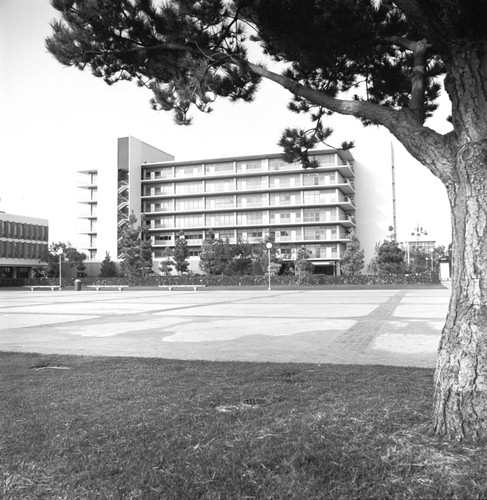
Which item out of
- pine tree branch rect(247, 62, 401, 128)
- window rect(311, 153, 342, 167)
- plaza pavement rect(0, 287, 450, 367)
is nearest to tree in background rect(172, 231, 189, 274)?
window rect(311, 153, 342, 167)

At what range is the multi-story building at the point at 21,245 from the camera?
68812mm

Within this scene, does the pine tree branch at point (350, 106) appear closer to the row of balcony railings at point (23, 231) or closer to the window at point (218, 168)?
the window at point (218, 168)

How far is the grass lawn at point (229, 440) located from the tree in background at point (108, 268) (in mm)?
59984

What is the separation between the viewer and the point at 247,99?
553cm

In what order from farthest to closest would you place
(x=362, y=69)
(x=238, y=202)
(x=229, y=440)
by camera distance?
(x=238, y=202)
(x=362, y=69)
(x=229, y=440)

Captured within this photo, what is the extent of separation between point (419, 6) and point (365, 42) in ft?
4.08

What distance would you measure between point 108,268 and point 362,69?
62.1 metres

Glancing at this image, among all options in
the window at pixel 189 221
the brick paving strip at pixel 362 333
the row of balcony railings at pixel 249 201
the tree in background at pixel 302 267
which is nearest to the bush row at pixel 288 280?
the tree in background at pixel 302 267

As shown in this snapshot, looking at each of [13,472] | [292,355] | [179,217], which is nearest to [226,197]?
[179,217]

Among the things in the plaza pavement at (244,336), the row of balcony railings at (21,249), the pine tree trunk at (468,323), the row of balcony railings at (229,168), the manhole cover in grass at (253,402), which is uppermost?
the row of balcony railings at (229,168)

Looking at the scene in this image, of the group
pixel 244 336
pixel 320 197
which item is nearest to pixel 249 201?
pixel 320 197

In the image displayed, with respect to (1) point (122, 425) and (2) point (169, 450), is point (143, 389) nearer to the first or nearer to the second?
(1) point (122, 425)

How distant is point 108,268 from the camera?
210 feet

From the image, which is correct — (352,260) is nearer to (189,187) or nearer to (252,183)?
(252,183)
